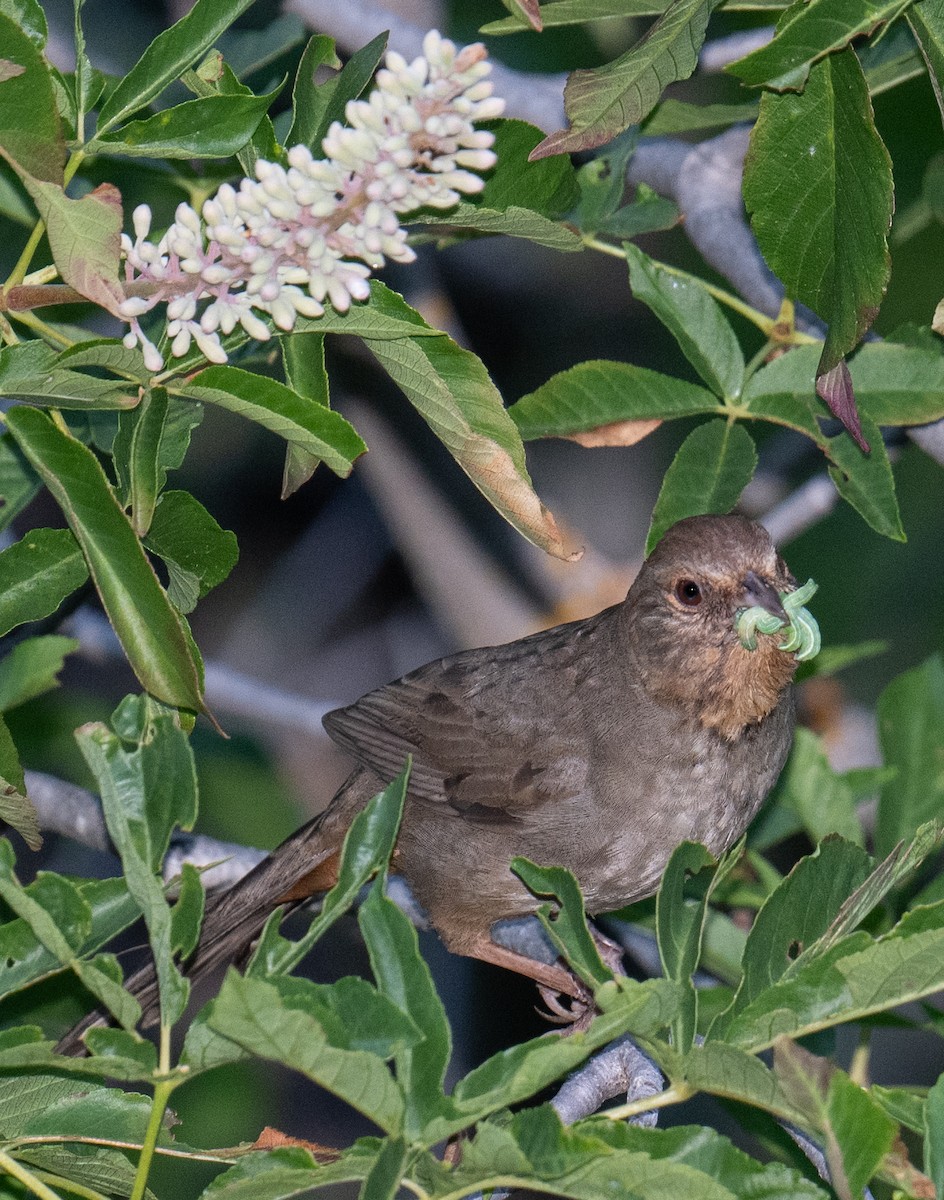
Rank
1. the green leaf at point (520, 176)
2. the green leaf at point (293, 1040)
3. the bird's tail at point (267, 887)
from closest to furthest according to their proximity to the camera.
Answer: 1. the green leaf at point (293, 1040)
2. the green leaf at point (520, 176)
3. the bird's tail at point (267, 887)

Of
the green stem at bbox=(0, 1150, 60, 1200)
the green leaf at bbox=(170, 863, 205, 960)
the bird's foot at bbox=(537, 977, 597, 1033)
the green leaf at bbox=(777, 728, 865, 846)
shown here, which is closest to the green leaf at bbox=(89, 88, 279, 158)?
the green leaf at bbox=(170, 863, 205, 960)

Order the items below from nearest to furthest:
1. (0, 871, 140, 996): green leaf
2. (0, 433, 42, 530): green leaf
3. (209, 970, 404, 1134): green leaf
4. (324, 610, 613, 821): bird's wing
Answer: (209, 970, 404, 1134): green leaf
(0, 871, 140, 996): green leaf
(0, 433, 42, 530): green leaf
(324, 610, 613, 821): bird's wing

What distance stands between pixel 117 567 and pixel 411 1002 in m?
0.96

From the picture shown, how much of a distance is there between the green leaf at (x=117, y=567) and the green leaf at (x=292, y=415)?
10.2 inches

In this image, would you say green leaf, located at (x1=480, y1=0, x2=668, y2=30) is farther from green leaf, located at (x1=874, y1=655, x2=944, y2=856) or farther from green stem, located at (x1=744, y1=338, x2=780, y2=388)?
green leaf, located at (x1=874, y1=655, x2=944, y2=856)

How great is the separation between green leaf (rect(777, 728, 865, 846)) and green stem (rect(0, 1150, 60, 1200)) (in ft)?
8.54

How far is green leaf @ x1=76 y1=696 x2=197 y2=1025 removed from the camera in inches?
87.1

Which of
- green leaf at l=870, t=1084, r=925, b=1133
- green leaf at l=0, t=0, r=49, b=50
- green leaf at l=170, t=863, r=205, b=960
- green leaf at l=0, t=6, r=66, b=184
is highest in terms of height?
green leaf at l=0, t=0, r=49, b=50

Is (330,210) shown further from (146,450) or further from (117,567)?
(117,567)

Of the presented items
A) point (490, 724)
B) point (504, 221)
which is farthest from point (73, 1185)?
point (490, 724)

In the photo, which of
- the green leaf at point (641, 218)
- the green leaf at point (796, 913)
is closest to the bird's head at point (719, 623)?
the green leaf at point (641, 218)

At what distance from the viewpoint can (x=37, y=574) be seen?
A: 2959mm

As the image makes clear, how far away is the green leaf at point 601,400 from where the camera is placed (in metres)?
Result: 3.58

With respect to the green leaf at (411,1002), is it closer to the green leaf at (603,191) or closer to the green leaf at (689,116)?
the green leaf at (603,191)
